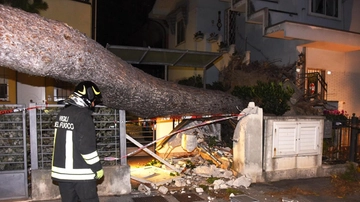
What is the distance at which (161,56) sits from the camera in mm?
7988

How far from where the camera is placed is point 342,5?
13.0 m

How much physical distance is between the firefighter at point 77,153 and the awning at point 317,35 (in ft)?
28.4

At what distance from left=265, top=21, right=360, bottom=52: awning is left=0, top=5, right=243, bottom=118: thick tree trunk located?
216 inches

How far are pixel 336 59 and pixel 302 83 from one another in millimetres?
2482

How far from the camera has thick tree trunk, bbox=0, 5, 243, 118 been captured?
4055 mm

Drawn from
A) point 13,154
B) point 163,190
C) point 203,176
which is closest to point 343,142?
point 203,176

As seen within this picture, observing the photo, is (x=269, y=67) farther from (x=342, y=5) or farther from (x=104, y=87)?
(x=104, y=87)

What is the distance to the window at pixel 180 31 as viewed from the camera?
55.7ft

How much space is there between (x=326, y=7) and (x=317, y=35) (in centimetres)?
311

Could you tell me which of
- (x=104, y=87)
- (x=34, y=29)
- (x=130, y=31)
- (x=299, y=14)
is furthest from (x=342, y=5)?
(x=130, y=31)

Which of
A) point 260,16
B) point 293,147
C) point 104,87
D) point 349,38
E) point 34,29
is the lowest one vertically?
point 293,147

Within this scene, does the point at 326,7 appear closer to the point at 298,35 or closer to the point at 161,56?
the point at 298,35

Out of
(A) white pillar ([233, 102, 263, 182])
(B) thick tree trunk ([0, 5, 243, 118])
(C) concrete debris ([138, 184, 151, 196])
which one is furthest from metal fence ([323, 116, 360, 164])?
(C) concrete debris ([138, 184, 151, 196])

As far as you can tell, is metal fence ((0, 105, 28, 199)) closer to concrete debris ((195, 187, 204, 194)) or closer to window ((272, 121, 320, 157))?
concrete debris ((195, 187, 204, 194))
